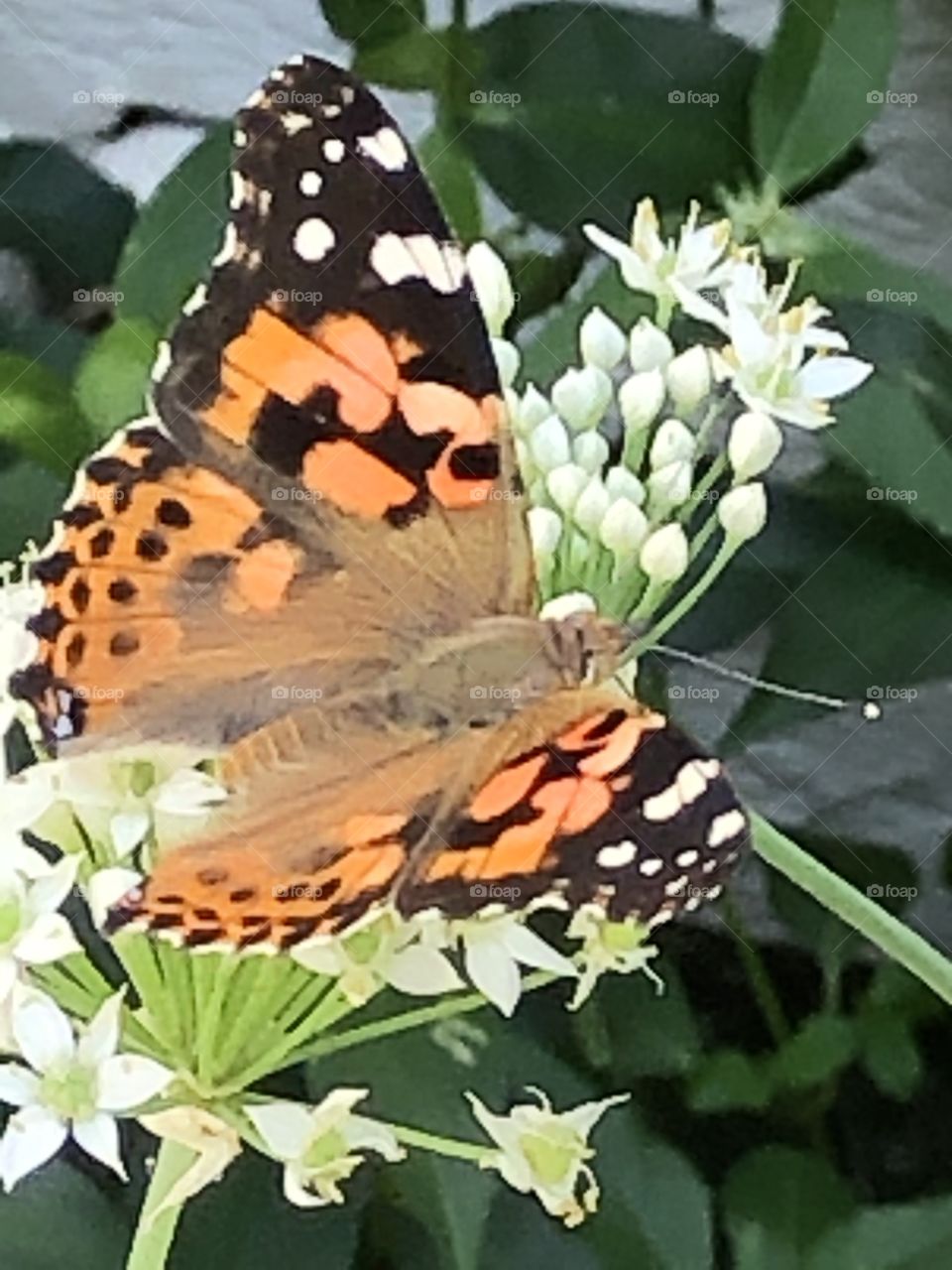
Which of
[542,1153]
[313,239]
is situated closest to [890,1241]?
[542,1153]

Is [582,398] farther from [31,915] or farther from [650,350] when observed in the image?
[31,915]

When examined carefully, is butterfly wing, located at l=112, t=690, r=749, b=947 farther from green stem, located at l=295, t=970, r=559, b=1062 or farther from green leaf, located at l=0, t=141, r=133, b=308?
green leaf, located at l=0, t=141, r=133, b=308

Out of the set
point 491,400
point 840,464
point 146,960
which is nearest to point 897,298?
point 840,464

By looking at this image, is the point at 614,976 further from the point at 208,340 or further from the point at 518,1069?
the point at 208,340

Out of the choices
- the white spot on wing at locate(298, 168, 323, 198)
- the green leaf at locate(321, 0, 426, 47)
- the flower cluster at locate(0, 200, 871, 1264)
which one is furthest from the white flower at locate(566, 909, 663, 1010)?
the green leaf at locate(321, 0, 426, 47)

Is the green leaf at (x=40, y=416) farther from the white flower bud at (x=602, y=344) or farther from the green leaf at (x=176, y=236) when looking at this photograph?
the white flower bud at (x=602, y=344)
